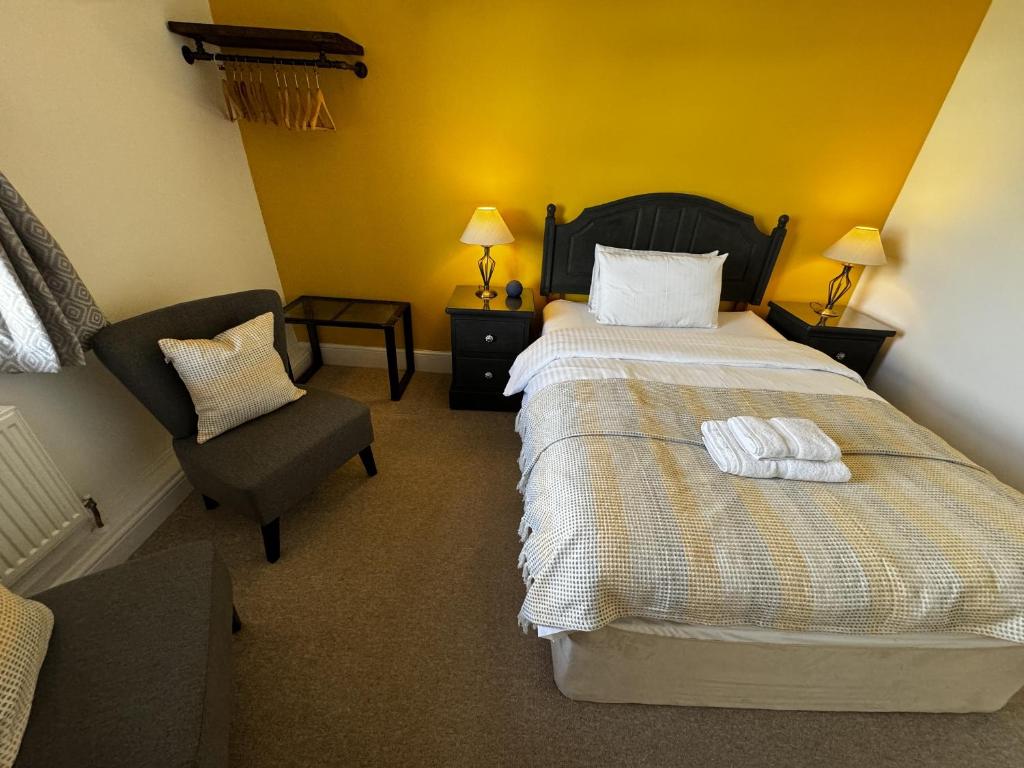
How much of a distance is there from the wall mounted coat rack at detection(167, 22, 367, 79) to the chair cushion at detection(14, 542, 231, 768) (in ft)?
6.68

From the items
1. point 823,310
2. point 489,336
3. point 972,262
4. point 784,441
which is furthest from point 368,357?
point 972,262

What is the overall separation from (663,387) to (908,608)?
35.3 inches

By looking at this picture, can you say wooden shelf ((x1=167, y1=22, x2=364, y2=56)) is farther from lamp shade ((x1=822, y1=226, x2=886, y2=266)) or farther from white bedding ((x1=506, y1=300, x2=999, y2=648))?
lamp shade ((x1=822, y1=226, x2=886, y2=266))

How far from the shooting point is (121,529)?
1.55m

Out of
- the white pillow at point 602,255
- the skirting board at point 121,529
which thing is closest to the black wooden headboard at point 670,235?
the white pillow at point 602,255

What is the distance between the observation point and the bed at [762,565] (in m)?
0.96

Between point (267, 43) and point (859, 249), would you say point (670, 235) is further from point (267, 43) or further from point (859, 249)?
point (267, 43)

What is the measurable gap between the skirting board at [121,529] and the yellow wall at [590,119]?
1.45m

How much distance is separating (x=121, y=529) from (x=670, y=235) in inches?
113

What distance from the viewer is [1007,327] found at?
1.86 m

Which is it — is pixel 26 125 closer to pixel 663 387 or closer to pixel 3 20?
pixel 3 20

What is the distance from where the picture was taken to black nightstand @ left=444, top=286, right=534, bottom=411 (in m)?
2.25

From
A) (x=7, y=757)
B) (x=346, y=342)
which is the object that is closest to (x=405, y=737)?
(x=7, y=757)

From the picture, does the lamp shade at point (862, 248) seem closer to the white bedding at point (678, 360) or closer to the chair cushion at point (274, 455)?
the white bedding at point (678, 360)
